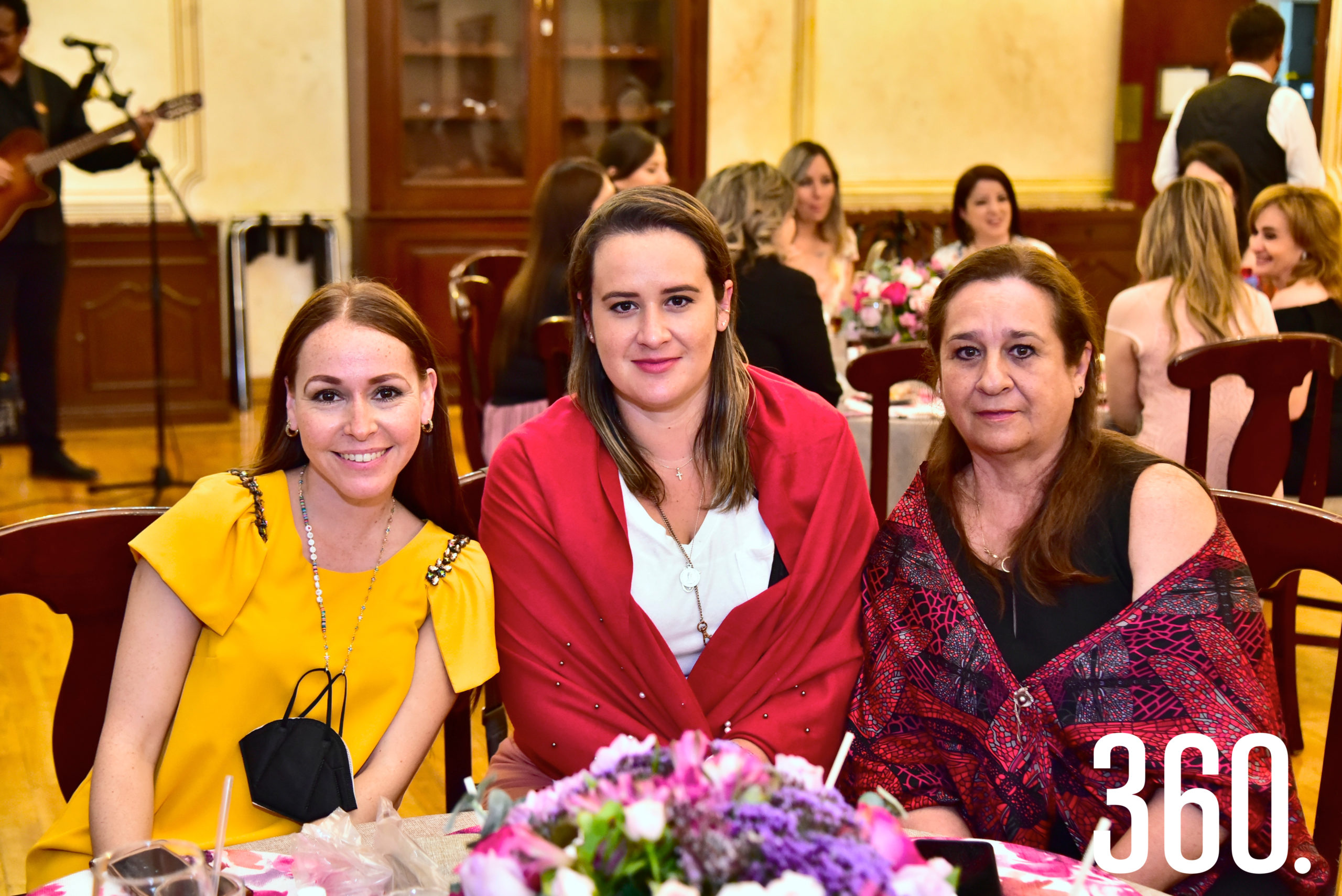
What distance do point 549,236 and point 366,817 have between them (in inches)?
102

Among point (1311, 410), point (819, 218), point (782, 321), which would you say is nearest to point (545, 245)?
point (782, 321)

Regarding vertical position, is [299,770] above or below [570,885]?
below

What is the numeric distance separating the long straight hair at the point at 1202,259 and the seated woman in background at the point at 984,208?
4.99 feet

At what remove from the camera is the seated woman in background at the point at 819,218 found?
4.77m

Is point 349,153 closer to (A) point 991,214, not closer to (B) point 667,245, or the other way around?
(A) point 991,214

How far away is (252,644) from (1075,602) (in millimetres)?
982

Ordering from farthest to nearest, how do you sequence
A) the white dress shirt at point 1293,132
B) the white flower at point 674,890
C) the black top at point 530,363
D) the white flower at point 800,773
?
the white dress shirt at point 1293,132 → the black top at point 530,363 → the white flower at point 800,773 → the white flower at point 674,890

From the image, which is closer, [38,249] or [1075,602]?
[1075,602]

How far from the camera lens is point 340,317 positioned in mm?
1655

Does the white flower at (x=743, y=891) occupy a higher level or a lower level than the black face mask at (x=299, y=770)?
higher

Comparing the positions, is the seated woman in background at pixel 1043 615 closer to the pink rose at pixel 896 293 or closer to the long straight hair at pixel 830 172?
the pink rose at pixel 896 293

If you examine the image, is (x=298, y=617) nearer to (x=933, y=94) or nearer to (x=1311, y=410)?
(x=1311, y=410)

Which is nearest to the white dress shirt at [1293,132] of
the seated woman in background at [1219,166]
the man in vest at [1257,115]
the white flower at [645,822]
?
the man in vest at [1257,115]

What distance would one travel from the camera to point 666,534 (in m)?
1.79
